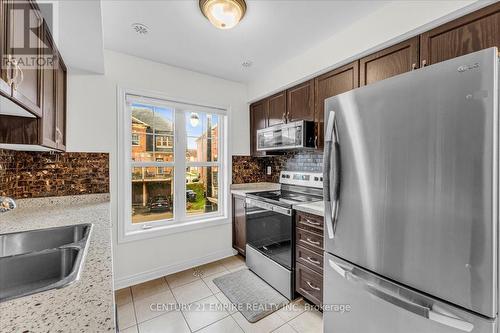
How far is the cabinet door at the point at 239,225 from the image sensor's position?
9.39ft

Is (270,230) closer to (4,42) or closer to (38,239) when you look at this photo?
(38,239)

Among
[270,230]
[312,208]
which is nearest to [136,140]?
[270,230]

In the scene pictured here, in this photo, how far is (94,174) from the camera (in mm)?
2258

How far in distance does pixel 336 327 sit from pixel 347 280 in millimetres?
358

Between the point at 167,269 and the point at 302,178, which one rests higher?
the point at 302,178

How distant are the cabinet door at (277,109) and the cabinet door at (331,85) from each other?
0.50 m

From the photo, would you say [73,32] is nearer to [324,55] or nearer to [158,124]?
[158,124]

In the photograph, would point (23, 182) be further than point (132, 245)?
No

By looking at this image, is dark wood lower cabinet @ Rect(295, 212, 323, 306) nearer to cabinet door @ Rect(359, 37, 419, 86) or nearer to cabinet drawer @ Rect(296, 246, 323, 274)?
cabinet drawer @ Rect(296, 246, 323, 274)

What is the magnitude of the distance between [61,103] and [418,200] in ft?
8.97

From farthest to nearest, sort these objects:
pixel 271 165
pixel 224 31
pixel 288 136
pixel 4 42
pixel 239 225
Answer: pixel 271 165
pixel 239 225
pixel 288 136
pixel 224 31
pixel 4 42

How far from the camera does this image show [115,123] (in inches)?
91.7

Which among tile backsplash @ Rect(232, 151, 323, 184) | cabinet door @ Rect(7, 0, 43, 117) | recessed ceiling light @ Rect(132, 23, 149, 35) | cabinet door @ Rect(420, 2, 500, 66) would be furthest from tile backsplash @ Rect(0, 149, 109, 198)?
cabinet door @ Rect(420, 2, 500, 66)

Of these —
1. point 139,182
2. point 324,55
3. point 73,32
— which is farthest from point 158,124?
point 324,55
